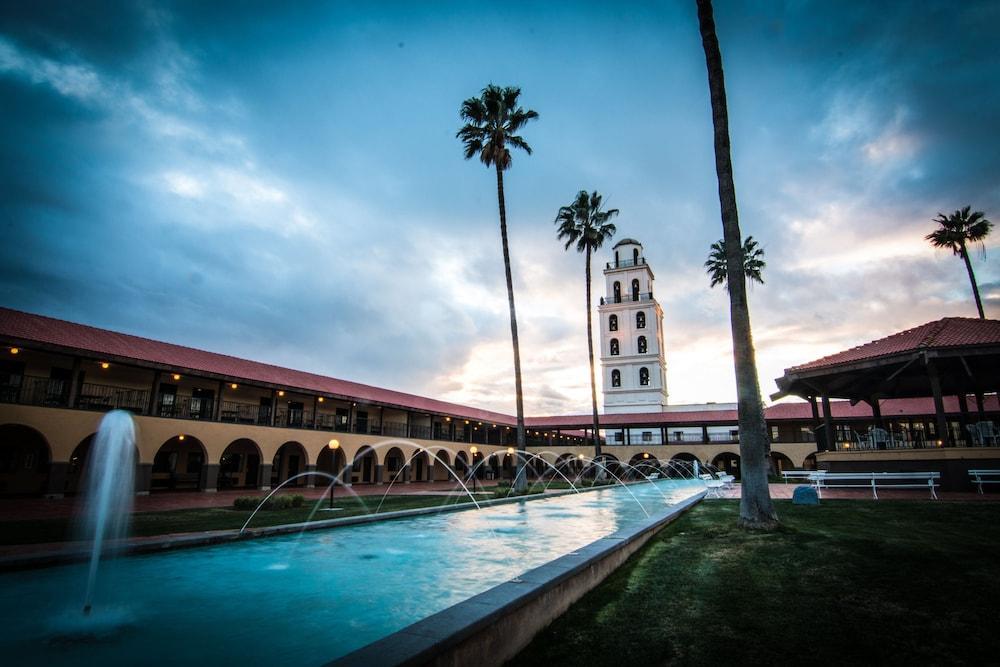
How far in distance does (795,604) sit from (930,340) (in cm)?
1885

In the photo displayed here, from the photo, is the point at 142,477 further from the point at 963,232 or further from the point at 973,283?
the point at 963,232

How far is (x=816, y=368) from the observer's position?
67.4 ft

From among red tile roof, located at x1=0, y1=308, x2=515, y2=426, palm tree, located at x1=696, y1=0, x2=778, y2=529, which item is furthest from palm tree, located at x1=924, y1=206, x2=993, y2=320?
red tile roof, located at x1=0, y1=308, x2=515, y2=426

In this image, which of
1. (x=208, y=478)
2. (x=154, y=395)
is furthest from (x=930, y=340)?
(x=154, y=395)

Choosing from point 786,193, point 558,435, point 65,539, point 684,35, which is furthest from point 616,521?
point 558,435

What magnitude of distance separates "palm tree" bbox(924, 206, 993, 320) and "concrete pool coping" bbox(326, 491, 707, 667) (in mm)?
48171

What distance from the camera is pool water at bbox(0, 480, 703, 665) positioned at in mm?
3986

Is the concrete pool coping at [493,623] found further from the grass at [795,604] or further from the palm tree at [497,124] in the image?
the palm tree at [497,124]

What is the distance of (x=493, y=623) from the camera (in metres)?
3.24

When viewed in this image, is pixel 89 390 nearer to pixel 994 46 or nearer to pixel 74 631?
pixel 74 631

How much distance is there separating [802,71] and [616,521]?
47.2 ft

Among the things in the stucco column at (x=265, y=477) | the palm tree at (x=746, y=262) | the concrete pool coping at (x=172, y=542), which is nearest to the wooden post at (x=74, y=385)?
the stucco column at (x=265, y=477)

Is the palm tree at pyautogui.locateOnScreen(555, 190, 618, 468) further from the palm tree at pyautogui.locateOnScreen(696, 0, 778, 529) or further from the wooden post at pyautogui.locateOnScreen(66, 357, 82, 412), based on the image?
the wooden post at pyautogui.locateOnScreen(66, 357, 82, 412)

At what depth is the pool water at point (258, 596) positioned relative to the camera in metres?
3.99
